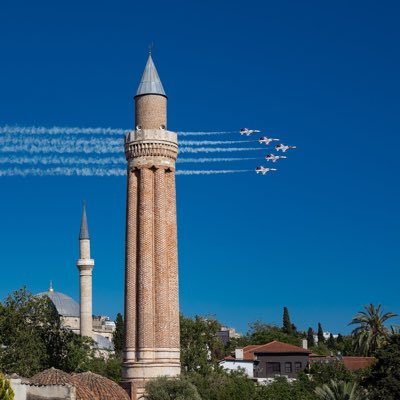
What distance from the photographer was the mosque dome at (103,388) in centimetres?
4538

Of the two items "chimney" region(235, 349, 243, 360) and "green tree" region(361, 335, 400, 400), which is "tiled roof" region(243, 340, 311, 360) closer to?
"chimney" region(235, 349, 243, 360)

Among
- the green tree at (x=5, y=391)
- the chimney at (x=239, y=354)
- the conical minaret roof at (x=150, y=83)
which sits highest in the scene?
the conical minaret roof at (x=150, y=83)

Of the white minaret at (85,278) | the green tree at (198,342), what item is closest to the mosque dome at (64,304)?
the white minaret at (85,278)

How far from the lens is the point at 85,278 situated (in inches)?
3246

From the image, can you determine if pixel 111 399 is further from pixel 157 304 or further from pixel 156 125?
pixel 156 125

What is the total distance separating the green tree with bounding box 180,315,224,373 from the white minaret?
15779mm

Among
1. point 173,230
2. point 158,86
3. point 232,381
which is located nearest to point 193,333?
point 232,381

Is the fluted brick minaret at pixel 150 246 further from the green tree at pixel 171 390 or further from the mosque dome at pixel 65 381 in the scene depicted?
the mosque dome at pixel 65 381

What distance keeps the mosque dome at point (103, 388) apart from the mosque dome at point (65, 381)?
704 mm

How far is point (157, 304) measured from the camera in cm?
4859

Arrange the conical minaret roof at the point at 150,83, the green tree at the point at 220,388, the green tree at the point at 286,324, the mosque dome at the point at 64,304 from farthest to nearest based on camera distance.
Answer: the green tree at the point at 286,324
the mosque dome at the point at 64,304
the green tree at the point at 220,388
the conical minaret roof at the point at 150,83

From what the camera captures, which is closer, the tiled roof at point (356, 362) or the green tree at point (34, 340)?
the green tree at point (34, 340)

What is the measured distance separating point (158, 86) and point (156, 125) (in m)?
2.47

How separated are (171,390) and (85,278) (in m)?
37.7
